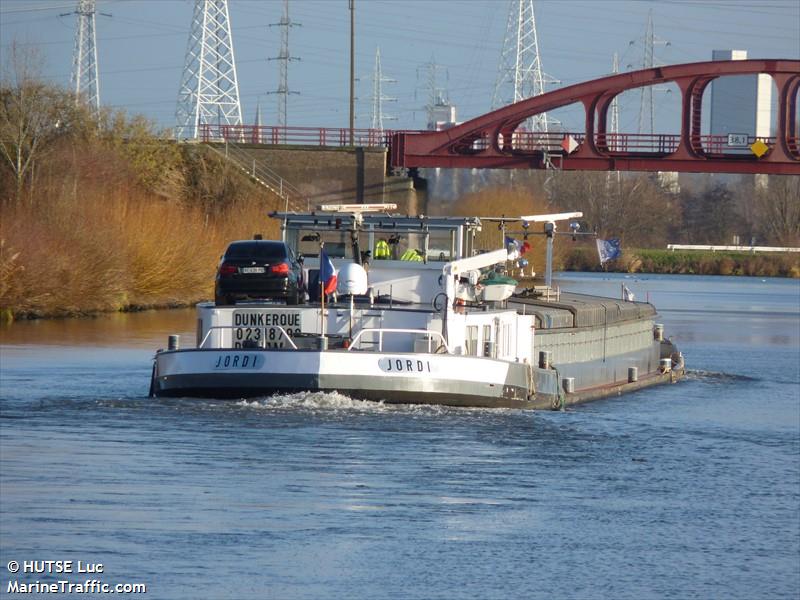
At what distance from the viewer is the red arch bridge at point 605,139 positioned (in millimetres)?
63031

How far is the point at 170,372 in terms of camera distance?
2462cm

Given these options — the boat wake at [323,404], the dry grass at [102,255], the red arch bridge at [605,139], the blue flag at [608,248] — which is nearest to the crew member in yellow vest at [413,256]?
the boat wake at [323,404]

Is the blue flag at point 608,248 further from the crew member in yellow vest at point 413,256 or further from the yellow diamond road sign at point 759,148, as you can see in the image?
the yellow diamond road sign at point 759,148

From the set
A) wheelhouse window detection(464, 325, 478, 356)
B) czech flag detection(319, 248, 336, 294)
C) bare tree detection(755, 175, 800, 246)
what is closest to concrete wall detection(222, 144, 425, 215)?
wheelhouse window detection(464, 325, 478, 356)

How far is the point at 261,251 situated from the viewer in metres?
27.6

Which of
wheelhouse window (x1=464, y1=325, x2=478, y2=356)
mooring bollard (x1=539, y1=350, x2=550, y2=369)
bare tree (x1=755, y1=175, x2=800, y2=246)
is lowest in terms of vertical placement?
mooring bollard (x1=539, y1=350, x2=550, y2=369)

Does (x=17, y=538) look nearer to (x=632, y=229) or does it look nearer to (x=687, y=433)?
(x=687, y=433)

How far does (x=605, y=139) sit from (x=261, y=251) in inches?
1604

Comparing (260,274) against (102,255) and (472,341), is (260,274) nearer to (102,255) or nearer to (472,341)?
(472,341)

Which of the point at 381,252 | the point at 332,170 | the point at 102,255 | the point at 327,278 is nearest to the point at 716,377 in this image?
the point at 381,252

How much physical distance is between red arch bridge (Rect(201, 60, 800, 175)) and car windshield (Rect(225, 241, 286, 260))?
114ft

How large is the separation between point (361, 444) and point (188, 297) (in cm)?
3104

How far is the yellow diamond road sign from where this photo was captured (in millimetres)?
62500

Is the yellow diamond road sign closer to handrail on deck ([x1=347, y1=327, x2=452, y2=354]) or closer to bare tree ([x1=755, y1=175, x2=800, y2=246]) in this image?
handrail on deck ([x1=347, y1=327, x2=452, y2=354])
